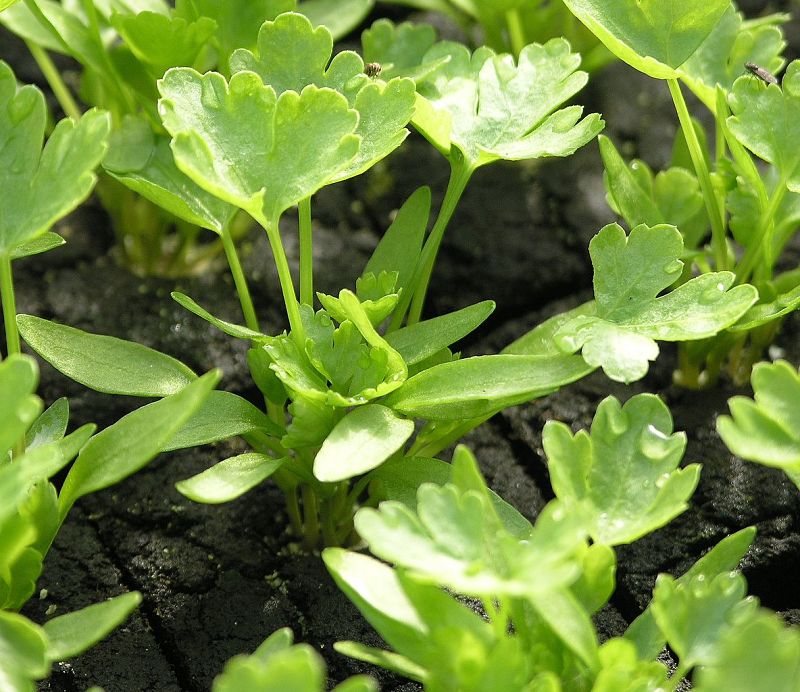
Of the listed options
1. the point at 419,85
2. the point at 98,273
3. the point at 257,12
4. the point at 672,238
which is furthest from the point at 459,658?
the point at 98,273

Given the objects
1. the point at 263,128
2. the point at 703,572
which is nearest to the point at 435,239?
the point at 263,128

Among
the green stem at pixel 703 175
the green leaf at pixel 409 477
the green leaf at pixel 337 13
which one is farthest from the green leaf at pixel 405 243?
the green leaf at pixel 337 13

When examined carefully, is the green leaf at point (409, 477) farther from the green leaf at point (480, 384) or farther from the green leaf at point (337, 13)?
the green leaf at point (337, 13)

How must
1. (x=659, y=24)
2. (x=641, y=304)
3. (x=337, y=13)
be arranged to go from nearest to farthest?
(x=641, y=304) → (x=659, y=24) → (x=337, y=13)

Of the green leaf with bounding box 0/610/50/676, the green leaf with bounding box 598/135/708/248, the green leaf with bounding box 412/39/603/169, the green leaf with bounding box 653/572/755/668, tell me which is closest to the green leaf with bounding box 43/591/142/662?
the green leaf with bounding box 0/610/50/676

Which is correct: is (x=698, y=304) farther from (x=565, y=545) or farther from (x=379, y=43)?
(x=379, y=43)

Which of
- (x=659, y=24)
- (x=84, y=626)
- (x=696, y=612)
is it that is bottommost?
(x=696, y=612)

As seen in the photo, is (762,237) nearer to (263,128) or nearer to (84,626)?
(263,128)
